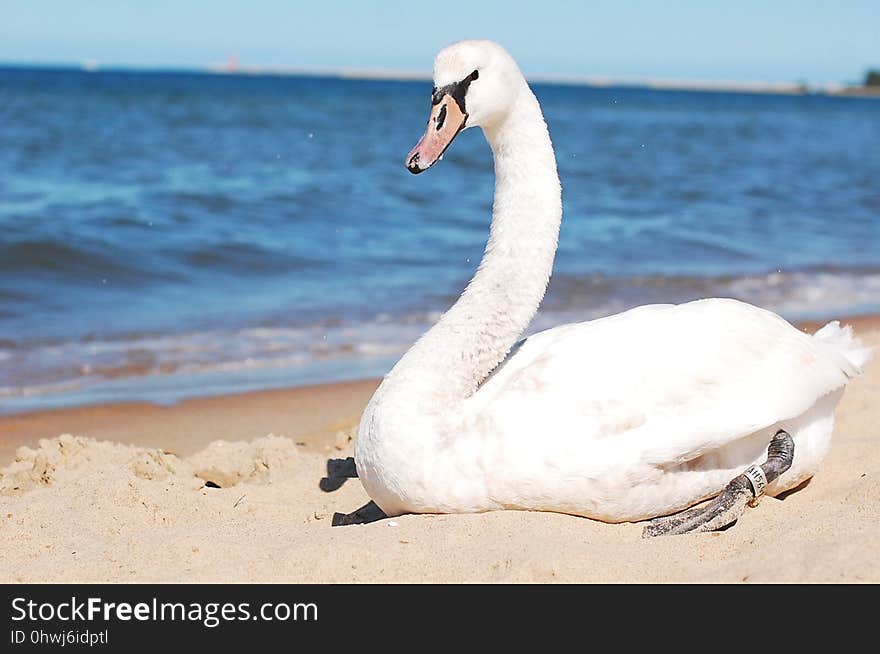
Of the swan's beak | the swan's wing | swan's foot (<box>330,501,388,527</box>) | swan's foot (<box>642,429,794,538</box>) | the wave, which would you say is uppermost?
the swan's beak

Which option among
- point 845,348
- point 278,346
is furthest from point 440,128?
point 278,346

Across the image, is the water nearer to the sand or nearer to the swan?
the sand

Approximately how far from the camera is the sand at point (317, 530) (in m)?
3.19

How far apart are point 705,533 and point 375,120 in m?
→ 35.8

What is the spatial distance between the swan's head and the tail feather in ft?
5.37

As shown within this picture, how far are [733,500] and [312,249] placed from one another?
28.8 feet

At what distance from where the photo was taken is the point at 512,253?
12.9ft

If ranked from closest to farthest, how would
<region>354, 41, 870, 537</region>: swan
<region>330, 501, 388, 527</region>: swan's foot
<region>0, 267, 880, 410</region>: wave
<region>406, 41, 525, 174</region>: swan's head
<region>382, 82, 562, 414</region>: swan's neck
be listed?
<region>354, 41, 870, 537</region>: swan
<region>406, 41, 525, 174</region>: swan's head
<region>382, 82, 562, 414</region>: swan's neck
<region>330, 501, 388, 527</region>: swan's foot
<region>0, 267, 880, 410</region>: wave

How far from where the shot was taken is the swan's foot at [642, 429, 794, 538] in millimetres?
3605

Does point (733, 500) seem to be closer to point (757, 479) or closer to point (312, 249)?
point (757, 479)

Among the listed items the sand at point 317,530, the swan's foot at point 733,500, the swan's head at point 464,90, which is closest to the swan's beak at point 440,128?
the swan's head at point 464,90

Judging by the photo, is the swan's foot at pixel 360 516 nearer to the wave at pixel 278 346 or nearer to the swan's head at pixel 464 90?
→ the swan's head at pixel 464 90

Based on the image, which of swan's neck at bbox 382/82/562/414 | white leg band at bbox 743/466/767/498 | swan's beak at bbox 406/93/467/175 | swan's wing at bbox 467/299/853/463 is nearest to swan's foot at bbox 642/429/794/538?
white leg band at bbox 743/466/767/498
